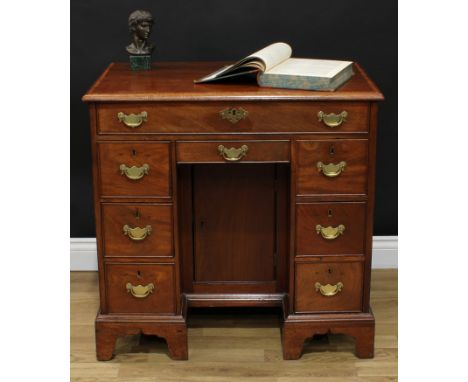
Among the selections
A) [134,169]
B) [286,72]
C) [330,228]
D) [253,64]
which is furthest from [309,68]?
[134,169]

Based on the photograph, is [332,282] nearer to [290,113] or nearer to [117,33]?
[290,113]


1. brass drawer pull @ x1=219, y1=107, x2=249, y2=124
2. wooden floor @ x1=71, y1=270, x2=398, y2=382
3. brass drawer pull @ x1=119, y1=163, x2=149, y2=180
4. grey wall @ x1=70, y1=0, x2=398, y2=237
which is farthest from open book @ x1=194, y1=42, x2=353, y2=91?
wooden floor @ x1=71, y1=270, x2=398, y2=382

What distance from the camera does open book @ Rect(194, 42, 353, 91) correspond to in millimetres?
2926

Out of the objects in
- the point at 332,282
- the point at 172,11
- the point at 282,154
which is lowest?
the point at 332,282

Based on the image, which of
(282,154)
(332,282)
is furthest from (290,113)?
(332,282)

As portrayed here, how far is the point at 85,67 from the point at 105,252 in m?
0.92

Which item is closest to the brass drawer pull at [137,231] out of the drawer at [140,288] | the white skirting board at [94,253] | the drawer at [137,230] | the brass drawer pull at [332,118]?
the drawer at [137,230]

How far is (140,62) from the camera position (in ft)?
10.7

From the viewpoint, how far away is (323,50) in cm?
359

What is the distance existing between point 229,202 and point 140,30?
69cm

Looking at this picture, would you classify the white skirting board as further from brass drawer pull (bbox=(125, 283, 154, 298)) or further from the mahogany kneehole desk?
brass drawer pull (bbox=(125, 283, 154, 298))

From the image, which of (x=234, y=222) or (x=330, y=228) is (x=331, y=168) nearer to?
(x=330, y=228)

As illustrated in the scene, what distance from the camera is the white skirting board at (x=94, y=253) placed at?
3.84 m

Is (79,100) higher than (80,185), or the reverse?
(79,100)
